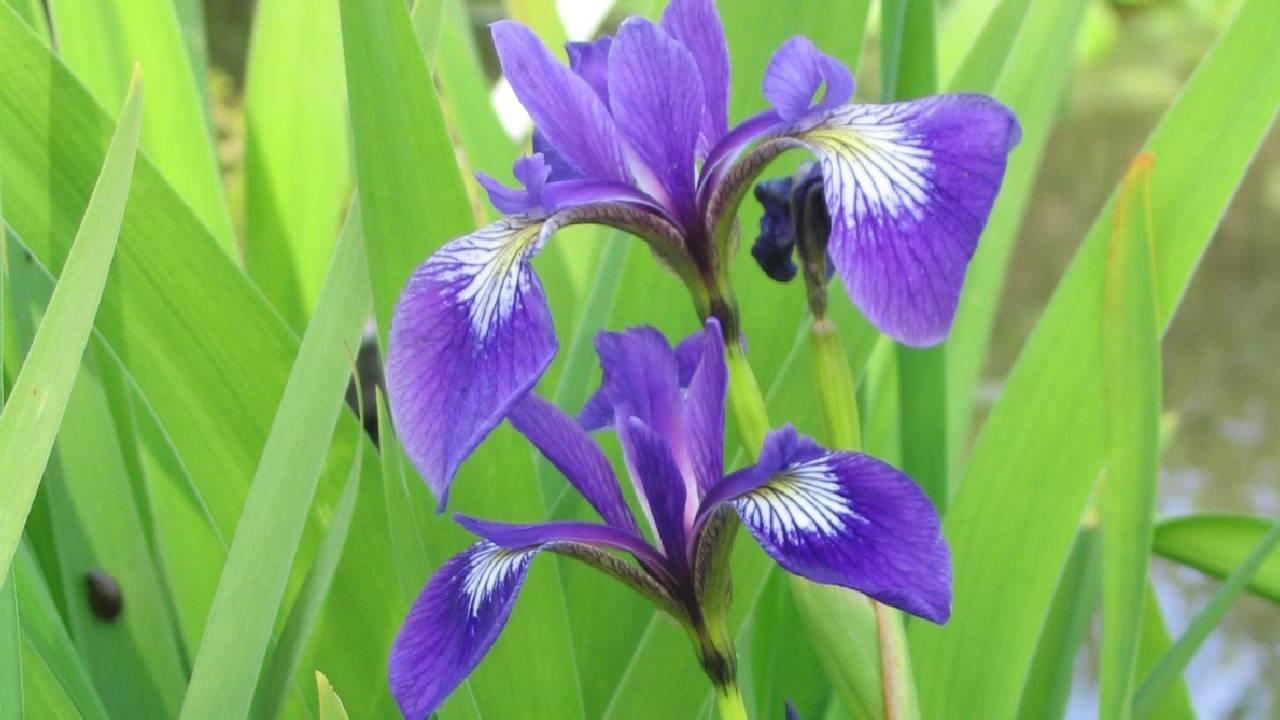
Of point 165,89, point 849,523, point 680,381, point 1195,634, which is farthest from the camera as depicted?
point 165,89

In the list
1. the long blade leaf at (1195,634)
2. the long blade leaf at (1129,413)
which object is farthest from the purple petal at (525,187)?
the long blade leaf at (1195,634)

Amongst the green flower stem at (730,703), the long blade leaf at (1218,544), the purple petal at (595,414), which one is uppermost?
the purple petal at (595,414)

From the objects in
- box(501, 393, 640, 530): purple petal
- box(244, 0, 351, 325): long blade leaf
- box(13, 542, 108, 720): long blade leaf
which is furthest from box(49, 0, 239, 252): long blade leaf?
box(501, 393, 640, 530): purple petal

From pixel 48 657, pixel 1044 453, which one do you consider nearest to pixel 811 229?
pixel 1044 453

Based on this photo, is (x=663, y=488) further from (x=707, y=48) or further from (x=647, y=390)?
(x=707, y=48)

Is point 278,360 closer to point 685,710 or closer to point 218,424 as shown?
point 218,424

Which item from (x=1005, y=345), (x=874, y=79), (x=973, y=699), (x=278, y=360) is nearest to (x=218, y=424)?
(x=278, y=360)

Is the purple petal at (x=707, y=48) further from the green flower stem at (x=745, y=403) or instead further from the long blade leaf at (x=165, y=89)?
the long blade leaf at (x=165, y=89)

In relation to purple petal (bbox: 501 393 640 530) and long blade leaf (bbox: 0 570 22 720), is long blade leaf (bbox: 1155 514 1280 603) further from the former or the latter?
long blade leaf (bbox: 0 570 22 720)
